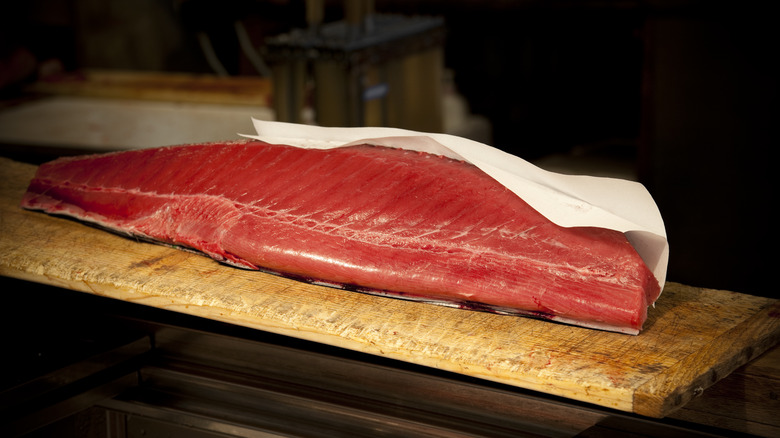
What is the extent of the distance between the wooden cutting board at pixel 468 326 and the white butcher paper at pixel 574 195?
112 mm

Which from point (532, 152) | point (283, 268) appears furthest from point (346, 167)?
point (532, 152)

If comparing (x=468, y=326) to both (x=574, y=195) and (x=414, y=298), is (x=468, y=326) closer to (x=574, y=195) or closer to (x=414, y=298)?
(x=414, y=298)

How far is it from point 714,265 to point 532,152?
196 cm

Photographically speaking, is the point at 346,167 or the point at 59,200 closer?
the point at 346,167

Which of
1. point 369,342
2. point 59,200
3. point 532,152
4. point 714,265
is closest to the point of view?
point 369,342

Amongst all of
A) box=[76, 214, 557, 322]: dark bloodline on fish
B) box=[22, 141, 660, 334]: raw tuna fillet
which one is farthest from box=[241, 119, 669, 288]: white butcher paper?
box=[76, 214, 557, 322]: dark bloodline on fish

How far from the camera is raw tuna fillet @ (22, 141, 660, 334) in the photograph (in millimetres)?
1412

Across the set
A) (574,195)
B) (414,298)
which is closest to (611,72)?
(574,195)

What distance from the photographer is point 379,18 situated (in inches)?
168

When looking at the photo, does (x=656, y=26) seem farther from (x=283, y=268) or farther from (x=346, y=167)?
(x=283, y=268)

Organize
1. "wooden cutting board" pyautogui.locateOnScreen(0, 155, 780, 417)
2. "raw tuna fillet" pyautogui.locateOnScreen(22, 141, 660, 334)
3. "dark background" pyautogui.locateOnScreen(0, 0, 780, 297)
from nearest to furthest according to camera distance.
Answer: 1. "wooden cutting board" pyautogui.locateOnScreen(0, 155, 780, 417)
2. "raw tuna fillet" pyautogui.locateOnScreen(22, 141, 660, 334)
3. "dark background" pyautogui.locateOnScreen(0, 0, 780, 297)

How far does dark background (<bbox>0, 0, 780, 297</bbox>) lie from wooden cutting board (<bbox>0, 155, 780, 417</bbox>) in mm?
2246

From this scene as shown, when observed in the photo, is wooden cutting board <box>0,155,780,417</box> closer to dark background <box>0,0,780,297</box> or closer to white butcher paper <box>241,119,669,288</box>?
white butcher paper <box>241,119,669,288</box>

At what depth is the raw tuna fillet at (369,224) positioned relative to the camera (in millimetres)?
1412
